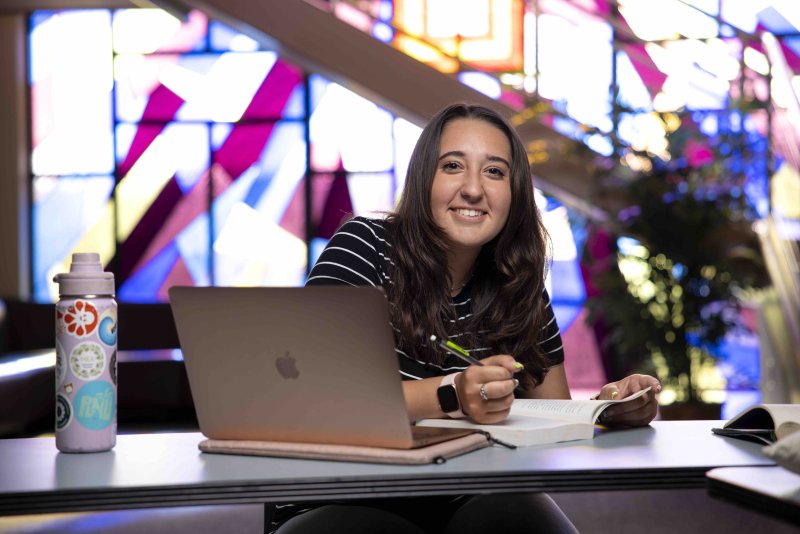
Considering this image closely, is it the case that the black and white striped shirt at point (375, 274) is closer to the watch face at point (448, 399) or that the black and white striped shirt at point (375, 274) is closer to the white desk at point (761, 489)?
Answer: the watch face at point (448, 399)

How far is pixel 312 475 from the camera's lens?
0.98m

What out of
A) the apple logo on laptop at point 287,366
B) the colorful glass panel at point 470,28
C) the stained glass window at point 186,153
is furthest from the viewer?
the stained glass window at point 186,153

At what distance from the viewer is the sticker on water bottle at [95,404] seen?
114 centimetres

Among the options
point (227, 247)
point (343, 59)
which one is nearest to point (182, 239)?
point (227, 247)

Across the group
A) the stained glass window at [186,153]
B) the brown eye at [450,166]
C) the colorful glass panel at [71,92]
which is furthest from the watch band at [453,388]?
the colorful glass panel at [71,92]

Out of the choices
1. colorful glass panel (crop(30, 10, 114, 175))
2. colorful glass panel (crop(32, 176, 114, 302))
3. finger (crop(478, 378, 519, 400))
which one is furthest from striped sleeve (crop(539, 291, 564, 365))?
colorful glass panel (crop(30, 10, 114, 175))

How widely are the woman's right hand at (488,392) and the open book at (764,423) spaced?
11.5 inches

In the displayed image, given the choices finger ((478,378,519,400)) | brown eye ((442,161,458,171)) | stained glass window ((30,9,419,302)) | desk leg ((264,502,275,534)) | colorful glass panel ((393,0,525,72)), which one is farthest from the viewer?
stained glass window ((30,9,419,302))

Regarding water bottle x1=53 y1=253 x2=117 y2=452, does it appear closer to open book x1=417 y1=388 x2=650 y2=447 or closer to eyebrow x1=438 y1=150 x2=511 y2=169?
open book x1=417 y1=388 x2=650 y2=447

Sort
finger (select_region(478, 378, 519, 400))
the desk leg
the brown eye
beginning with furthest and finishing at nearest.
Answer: the brown eye
the desk leg
finger (select_region(478, 378, 519, 400))

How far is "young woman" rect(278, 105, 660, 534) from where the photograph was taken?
1635mm

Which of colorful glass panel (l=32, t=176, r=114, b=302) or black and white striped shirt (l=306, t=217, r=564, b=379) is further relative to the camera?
colorful glass panel (l=32, t=176, r=114, b=302)

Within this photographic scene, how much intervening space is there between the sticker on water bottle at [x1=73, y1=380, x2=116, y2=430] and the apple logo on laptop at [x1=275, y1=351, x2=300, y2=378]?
0.23m

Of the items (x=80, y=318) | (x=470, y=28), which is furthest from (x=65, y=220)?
(x=80, y=318)
